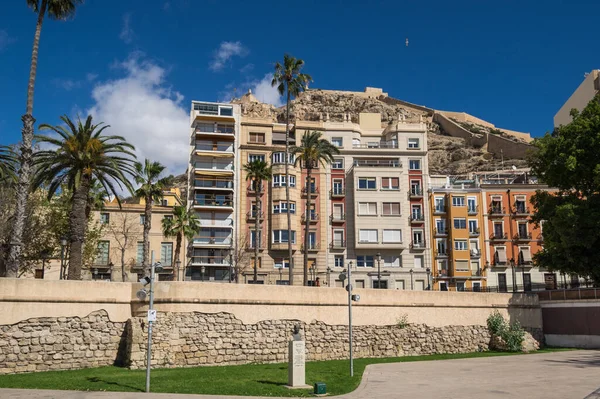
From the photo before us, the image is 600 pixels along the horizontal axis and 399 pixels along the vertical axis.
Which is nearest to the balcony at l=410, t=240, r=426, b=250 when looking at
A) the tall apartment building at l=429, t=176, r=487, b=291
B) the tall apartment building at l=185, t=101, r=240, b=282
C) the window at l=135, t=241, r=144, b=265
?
the tall apartment building at l=429, t=176, r=487, b=291

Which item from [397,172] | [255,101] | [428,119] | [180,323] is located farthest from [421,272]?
[428,119]

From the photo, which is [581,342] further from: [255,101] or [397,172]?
[255,101]

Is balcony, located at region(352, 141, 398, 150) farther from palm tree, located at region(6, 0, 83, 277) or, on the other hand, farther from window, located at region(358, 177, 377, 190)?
palm tree, located at region(6, 0, 83, 277)

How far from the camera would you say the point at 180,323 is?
26.5m

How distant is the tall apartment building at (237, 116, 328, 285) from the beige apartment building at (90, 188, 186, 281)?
740 cm

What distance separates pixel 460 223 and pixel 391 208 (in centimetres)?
770

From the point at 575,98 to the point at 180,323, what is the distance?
6130 centimetres

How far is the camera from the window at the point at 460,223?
60678mm

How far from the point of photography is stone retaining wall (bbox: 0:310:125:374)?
23.7 m

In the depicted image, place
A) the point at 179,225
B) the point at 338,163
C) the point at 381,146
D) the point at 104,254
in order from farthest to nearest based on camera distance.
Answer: the point at 381,146 < the point at 338,163 < the point at 104,254 < the point at 179,225

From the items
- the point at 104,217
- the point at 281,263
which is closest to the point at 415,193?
the point at 281,263

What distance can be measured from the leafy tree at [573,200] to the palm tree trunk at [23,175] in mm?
31455

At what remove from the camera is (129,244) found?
5512cm

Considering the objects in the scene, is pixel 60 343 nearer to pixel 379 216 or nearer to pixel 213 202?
pixel 213 202
